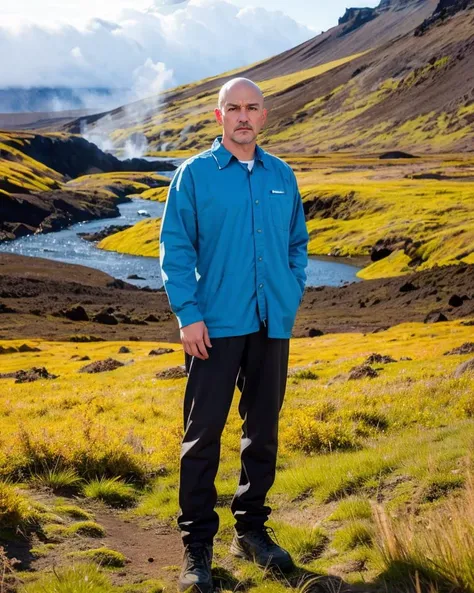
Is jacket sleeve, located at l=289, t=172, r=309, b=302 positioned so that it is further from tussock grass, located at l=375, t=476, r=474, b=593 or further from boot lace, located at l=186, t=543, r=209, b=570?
boot lace, located at l=186, t=543, r=209, b=570

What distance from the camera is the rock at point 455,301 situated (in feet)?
189

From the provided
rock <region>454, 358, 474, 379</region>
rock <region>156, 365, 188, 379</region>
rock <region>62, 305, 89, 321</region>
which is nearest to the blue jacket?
rock <region>454, 358, 474, 379</region>

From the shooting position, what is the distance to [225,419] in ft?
21.6

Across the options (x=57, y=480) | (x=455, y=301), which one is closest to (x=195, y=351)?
(x=57, y=480)

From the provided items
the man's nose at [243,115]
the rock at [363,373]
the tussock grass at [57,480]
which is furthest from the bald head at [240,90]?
the rock at [363,373]

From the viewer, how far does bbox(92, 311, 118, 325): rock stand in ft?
219

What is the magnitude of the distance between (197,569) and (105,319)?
6181cm

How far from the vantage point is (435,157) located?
19312 centimetres

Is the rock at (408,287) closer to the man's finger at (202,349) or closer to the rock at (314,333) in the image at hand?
the rock at (314,333)

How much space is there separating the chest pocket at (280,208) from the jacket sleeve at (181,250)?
2.34 feet

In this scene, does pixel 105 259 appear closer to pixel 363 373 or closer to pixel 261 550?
pixel 363 373

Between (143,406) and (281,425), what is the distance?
6.17 meters

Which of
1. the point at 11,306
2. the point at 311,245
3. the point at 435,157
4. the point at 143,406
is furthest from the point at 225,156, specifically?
the point at 435,157

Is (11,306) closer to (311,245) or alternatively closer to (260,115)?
(311,245)
